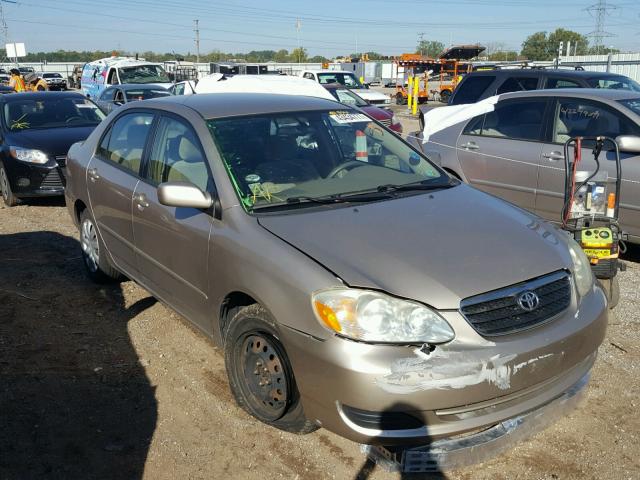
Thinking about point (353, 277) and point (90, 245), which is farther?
point (90, 245)

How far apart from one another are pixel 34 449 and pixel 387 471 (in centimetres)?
179

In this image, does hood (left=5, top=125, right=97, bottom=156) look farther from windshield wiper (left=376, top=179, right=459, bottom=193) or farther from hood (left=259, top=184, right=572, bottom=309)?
hood (left=259, top=184, right=572, bottom=309)

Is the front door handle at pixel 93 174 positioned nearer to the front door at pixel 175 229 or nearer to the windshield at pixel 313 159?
the front door at pixel 175 229

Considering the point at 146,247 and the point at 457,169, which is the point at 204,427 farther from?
the point at 457,169

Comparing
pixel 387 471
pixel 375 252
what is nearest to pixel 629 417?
pixel 387 471

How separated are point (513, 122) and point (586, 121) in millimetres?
770

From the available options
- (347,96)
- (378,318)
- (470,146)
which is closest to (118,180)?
(378,318)

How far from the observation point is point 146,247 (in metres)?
4.22

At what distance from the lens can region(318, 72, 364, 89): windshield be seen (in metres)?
20.1

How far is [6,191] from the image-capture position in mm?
8766

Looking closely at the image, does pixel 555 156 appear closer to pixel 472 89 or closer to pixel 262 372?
pixel 262 372

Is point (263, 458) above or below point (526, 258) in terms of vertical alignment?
below

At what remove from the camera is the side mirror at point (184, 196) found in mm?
3418

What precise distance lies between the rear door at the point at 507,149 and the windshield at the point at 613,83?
3.85 meters
